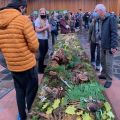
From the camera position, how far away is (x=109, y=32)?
6008mm

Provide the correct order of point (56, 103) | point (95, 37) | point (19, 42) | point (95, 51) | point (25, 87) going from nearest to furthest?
point (19, 42) < point (56, 103) < point (25, 87) < point (95, 37) < point (95, 51)

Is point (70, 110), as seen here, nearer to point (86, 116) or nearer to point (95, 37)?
point (86, 116)

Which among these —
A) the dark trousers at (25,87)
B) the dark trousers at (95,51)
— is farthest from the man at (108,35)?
the dark trousers at (25,87)

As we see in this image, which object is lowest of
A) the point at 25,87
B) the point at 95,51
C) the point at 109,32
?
the point at 95,51

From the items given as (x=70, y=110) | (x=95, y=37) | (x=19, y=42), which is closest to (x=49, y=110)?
(x=70, y=110)

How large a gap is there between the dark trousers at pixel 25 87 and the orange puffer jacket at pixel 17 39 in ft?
0.43

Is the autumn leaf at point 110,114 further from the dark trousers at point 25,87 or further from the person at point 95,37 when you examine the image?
the person at point 95,37

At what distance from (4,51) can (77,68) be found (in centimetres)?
205

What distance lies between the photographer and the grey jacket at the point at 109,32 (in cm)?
591

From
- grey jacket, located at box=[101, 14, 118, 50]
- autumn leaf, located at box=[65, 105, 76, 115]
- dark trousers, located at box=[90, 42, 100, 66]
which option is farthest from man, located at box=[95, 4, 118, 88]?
autumn leaf, located at box=[65, 105, 76, 115]

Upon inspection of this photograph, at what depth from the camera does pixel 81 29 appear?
23.8m

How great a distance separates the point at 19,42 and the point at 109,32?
7.92 ft

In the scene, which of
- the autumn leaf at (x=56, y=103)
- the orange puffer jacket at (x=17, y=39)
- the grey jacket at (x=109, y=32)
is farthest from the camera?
the grey jacket at (x=109, y=32)

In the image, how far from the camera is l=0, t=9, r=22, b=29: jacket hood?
4016 mm
